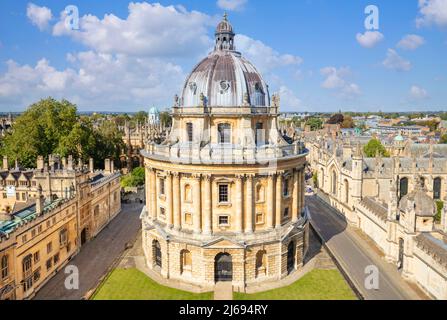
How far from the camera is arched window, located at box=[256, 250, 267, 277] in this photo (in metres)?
39.3

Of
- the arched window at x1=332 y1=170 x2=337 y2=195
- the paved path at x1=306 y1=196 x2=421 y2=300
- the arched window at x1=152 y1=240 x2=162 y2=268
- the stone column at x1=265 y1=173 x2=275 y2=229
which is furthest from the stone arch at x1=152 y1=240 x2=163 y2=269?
the arched window at x1=332 y1=170 x2=337 y2=195

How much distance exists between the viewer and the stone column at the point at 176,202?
38969 millimetres

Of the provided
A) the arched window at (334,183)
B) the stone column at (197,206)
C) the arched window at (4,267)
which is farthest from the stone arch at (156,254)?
the arched window at (334,183)

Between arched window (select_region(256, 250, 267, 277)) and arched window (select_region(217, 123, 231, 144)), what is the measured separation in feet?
38.6

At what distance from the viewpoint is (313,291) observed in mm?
37031

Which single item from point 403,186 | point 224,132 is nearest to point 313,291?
point 224,132

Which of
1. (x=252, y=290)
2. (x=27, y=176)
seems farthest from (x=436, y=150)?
(x=27, y=176)

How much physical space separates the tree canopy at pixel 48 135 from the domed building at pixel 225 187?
1342 inches

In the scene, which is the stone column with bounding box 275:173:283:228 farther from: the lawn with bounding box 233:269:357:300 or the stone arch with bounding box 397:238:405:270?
the stone arch with bounding box 397:238:405:270

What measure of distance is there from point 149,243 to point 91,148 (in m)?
39.0

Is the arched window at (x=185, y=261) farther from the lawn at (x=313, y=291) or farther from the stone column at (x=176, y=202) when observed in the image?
the lawn at (x=313, y=291)

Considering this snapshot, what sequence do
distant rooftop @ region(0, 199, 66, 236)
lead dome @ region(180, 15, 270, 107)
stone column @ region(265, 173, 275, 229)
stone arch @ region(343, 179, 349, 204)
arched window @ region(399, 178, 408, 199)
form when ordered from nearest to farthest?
distant rooftop @ region(0, 199, 66, 236) < stone column @ region(265, 173, 275, 229) < lead dome @ region(180, 15, 270, 107) < stone arch @ region(343, 179, 349, 204) < arched window @ region(399, 178, 408, 199)

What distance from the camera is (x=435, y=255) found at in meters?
34.2

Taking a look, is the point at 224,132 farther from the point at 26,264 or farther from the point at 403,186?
the point at 403,186
